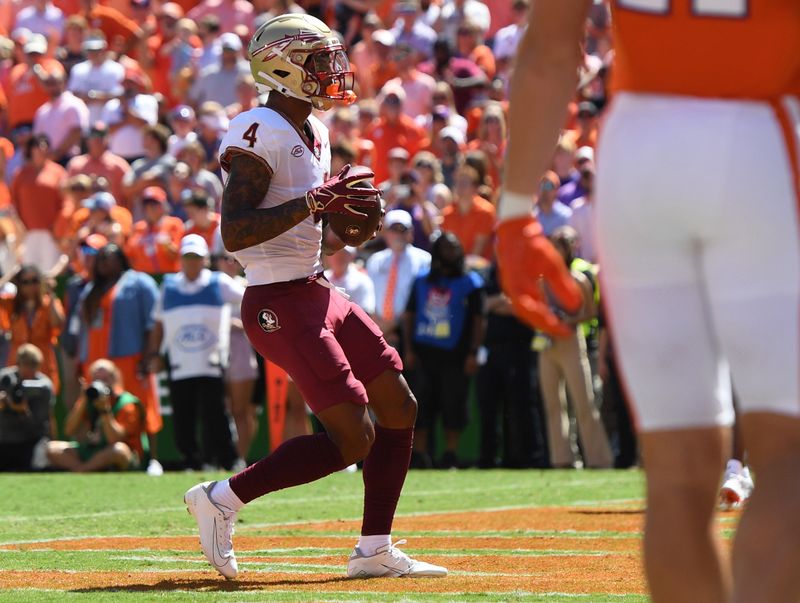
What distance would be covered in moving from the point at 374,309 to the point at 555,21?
11.3 m

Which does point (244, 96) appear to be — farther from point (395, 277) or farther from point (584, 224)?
point (584, 224)

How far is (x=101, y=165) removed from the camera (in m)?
17.8

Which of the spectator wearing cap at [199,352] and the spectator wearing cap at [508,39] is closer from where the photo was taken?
the spectator wearing cap at [199,352]

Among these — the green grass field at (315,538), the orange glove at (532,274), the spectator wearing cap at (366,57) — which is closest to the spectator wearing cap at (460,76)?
the spectator wearing cap at (366,57)

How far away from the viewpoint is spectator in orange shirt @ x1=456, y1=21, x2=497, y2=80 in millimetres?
18438

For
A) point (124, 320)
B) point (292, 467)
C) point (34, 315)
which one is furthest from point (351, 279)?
point (292, 467)

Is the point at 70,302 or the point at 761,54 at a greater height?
the point at 761,54

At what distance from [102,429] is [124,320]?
1.10 metres

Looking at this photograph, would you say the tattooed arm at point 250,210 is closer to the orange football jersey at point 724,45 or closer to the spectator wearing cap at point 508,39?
the orange football jersey at point 724,45

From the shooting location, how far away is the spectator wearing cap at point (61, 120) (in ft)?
60.7

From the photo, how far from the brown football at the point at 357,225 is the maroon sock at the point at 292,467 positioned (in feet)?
2.66

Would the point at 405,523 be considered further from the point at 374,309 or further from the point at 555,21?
the point at 555,21

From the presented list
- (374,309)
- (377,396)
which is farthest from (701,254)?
(374,309)

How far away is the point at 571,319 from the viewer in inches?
514
